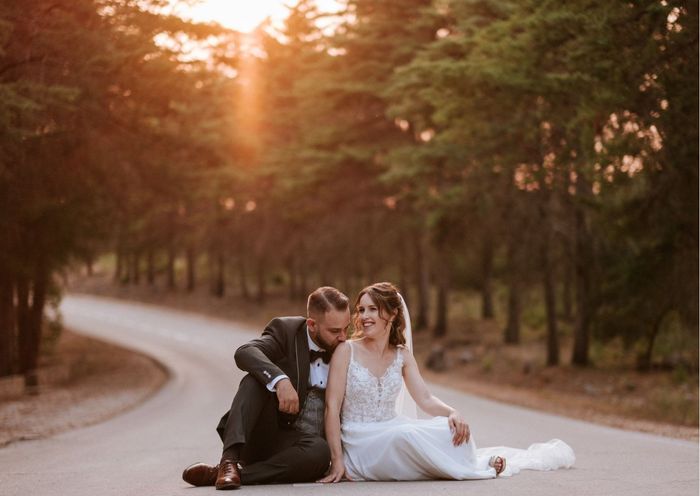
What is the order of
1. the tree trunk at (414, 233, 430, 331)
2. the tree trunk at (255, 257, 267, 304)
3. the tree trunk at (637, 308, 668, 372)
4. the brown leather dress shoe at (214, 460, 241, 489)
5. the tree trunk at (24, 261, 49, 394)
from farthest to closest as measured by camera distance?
the tree trunk at (255, 257, 267, 304) < the tree trunk at (414, 233, 430, 331) < the tree trunk at (24, 261, 49, 394) < the tree trunk at (637, 308, 668, 372) < the brown leather dress shoe at (214, 460, 241, 489)

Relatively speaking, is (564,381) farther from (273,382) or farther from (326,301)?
(273,382)

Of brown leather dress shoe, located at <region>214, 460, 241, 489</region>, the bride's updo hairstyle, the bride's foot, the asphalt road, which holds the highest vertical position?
the bride's updo hairstyle

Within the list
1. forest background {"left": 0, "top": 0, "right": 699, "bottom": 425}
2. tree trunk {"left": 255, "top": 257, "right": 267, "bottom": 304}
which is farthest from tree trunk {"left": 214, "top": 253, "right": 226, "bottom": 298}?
forest background {"left": 0, "top": 0, "right": 699, "bottom": 425}

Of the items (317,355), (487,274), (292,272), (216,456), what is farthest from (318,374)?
(292,272)

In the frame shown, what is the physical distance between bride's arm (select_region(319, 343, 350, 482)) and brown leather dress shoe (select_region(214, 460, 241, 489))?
3.00 ft

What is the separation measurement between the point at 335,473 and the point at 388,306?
57.3 inches

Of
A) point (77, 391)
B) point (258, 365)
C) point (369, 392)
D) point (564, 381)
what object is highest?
point (258, 365)

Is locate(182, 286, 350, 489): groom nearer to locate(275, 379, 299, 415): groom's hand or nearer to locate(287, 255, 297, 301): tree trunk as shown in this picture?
locate(275, 379, 299, 415): groom's hand

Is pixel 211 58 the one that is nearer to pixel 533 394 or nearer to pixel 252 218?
pixel 533 394

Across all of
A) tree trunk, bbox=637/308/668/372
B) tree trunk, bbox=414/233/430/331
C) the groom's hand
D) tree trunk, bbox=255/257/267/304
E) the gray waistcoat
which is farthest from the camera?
tree trunk, bbox=255/257/267/304

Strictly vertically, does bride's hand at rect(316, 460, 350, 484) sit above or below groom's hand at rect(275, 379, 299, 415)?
below

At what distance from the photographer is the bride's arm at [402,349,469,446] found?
772 cm

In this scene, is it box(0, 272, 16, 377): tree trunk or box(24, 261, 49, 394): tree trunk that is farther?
box(24, 261, 49, 394): tree trunk

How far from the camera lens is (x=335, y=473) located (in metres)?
7.70
